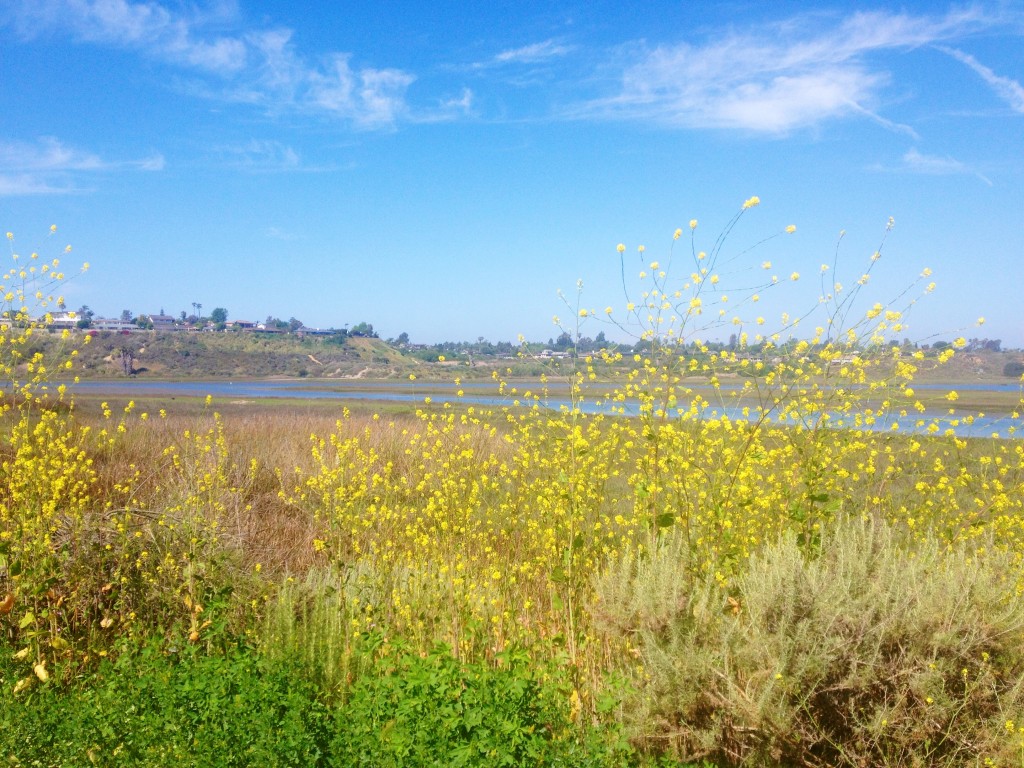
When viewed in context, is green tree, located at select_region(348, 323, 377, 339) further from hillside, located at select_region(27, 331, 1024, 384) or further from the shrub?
the shrub

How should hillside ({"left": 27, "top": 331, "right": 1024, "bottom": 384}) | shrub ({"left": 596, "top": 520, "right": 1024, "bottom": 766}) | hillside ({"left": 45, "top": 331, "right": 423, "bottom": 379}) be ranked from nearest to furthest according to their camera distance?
shrub ({"left": 596, "top": 520, "right": 1024, "bottom": 766}) < hillside ({"left": 27, "top": 331, "right": 1024, "bottom": 384}) < hillside ({"left": 45, "top": 331, "right": 423, "bottom": 379})

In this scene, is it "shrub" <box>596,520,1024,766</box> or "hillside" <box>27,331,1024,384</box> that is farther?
"hillside" <box>27,331,1024,384</box>

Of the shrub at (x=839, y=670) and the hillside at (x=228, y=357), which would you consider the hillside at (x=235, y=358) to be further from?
the shrub at (x=839, y=670)

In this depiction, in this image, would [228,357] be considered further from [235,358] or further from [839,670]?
[839,670]

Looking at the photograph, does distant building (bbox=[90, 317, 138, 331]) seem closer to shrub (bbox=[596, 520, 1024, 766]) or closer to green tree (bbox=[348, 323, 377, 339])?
green tree (bbox=[348, 323, 377, 339])

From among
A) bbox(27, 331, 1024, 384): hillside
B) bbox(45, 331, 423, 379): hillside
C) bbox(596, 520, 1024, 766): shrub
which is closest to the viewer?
bbox(596, 520, 1024, 766): shrub

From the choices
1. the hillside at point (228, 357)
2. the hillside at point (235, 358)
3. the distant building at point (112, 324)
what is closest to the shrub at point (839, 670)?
the hillside at point (235, 358)

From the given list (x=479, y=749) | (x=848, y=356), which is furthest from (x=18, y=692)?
(x=848, y=356)

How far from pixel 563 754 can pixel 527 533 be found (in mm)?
3514

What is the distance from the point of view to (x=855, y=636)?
3.57 m

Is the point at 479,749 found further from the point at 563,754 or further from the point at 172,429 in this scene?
the point at 172,429

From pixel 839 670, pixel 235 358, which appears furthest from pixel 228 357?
pixel 839 670

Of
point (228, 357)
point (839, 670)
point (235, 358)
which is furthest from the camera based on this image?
point (235, 358)

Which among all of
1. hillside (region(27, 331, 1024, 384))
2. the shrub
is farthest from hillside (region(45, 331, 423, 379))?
the shrub
